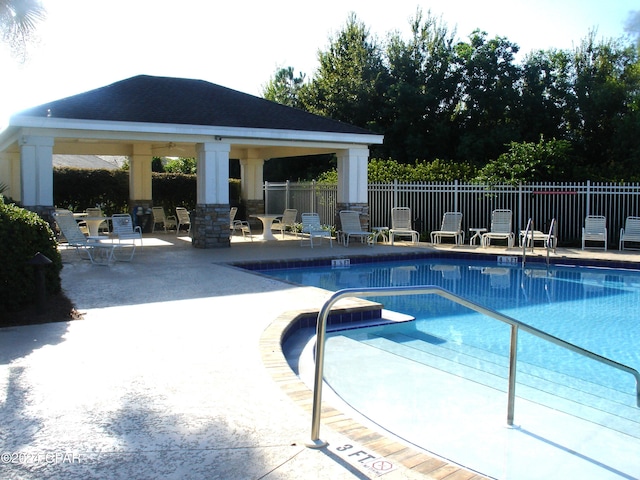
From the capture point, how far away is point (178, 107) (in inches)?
662

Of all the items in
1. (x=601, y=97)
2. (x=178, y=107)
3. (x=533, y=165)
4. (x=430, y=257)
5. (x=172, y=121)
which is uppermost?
(x=601, y=97)

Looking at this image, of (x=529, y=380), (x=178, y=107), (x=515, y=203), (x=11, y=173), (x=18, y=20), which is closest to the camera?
(x=529, y=380)

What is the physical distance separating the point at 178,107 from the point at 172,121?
137cm

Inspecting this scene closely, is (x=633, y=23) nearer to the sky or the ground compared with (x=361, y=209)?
nearer to the sky

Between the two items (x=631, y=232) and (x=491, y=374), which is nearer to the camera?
(x=491, y=374)

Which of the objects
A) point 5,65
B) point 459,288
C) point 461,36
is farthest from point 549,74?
point 5,65

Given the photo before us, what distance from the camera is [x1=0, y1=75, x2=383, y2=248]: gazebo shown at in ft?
47.5

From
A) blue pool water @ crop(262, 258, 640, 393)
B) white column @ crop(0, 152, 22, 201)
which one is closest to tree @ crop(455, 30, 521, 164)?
blue pool water @ crop(262, 258, 640, 393)

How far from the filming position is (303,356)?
684cm

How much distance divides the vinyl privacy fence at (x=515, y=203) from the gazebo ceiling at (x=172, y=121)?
7.91ft

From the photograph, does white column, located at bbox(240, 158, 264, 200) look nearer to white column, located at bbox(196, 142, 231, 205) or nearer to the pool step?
white column, located at bbox(196, 142, 231, 205)

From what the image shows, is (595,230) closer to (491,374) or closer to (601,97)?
(601,97)

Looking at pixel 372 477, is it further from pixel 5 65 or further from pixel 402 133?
pixel 402 133

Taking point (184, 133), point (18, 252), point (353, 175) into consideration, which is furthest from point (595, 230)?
point (18, 252)
